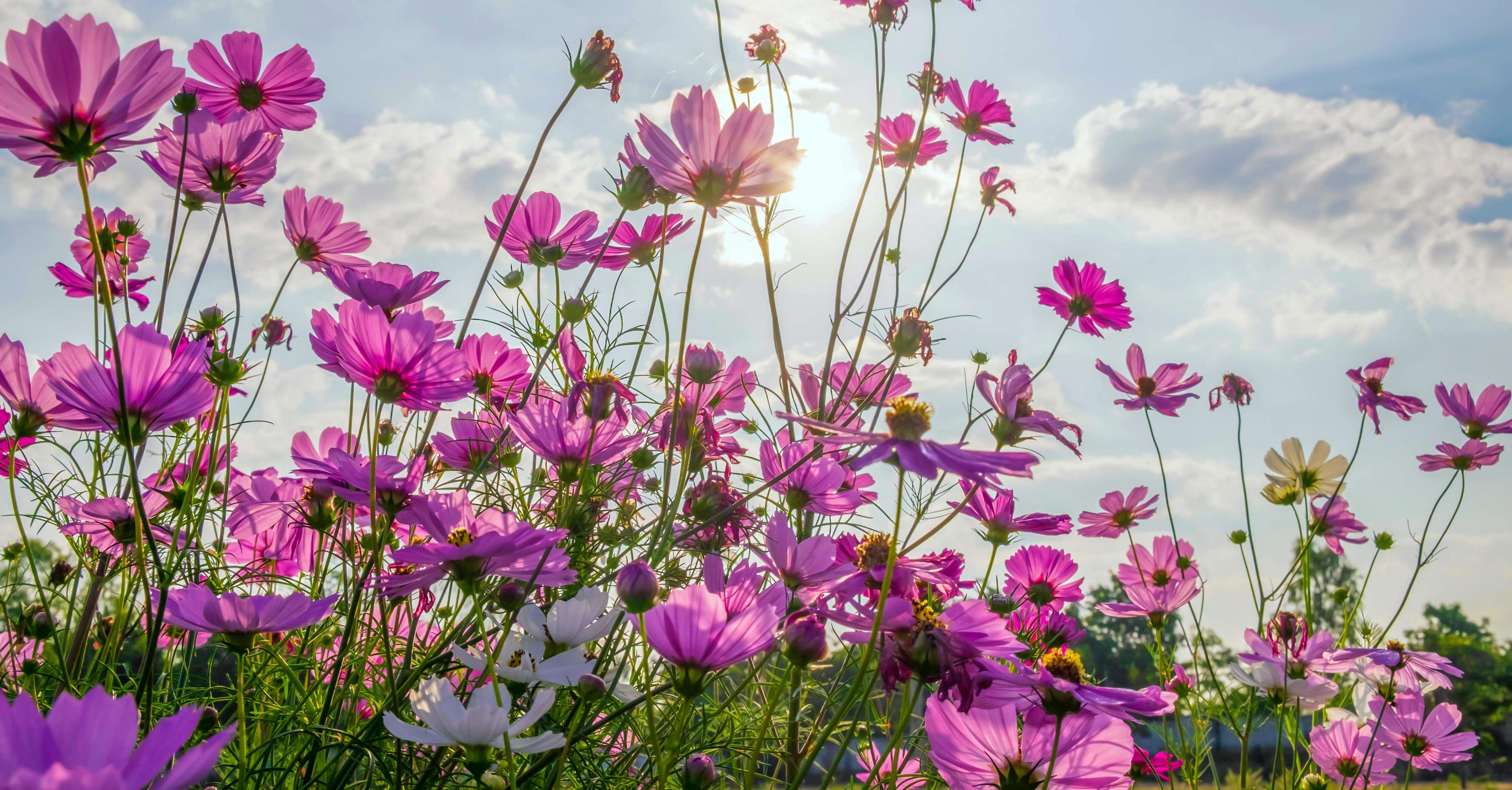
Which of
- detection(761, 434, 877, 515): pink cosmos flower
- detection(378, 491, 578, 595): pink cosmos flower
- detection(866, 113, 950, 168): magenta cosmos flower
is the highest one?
detection(866, 113, 950, 168): magenta cosmos flower

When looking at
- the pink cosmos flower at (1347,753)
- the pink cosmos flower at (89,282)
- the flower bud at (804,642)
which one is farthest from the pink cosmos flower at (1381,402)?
the pink cosmos flower at (89,282)

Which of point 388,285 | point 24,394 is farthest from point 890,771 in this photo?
point 24,394

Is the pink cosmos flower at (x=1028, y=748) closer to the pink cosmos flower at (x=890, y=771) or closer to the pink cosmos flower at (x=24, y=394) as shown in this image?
the pink cosmos flower at (x=890, y=771)

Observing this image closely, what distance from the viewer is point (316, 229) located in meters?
0.96

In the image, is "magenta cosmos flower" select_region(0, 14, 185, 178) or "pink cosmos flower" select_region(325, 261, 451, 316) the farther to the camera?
"pink cosmos flower" select_region(325, 261, 451, 316)

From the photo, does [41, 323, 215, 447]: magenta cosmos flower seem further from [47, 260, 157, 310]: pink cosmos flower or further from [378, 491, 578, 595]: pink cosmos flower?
[47, 260, 157, 310]: pink cosmos flower

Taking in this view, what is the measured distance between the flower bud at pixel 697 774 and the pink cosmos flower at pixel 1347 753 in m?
1.14

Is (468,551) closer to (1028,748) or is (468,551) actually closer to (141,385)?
(141,385)

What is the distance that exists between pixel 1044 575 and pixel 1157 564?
22.2 inches

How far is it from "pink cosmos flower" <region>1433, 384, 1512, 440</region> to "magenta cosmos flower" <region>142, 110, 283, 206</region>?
1918mm

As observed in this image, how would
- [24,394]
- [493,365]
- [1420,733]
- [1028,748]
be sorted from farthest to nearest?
1. [1420,733]
2. [493,365]
3. [24,394]
4. [1028,748]

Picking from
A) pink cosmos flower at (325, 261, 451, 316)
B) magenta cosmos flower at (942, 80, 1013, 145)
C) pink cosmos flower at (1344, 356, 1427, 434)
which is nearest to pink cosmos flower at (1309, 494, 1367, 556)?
pink cosmos flower at (1344, 356, 1427, 434)

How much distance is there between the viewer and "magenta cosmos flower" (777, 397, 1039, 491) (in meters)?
0.43

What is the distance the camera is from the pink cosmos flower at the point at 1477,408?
1643 millimetres
